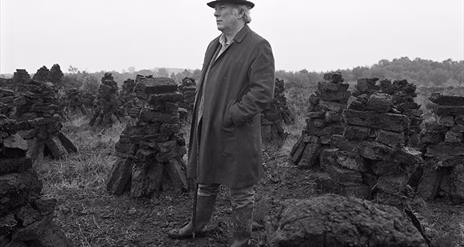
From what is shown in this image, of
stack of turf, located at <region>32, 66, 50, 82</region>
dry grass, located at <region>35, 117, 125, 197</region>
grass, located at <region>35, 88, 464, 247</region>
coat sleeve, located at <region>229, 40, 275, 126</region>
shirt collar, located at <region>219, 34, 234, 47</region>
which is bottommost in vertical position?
dry grass, located at <region>35, 117, 125, 197</region>

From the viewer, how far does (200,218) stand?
16.0 ft

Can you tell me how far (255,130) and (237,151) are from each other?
357 millimetres

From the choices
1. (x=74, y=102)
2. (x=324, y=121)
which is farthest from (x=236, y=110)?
(x=74, y=102)

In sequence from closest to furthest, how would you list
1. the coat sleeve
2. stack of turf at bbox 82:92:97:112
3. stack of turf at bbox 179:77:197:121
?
1. the coat sleeve
2. stack of turf at bbox 179:77:197:121
3. stack of turf at bbox 82:92:97:112

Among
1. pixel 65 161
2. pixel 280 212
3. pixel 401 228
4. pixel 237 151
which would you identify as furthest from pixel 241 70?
pixel 65 161

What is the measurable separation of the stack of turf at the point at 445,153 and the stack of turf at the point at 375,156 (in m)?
2.32

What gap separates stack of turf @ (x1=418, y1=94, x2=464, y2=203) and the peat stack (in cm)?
499

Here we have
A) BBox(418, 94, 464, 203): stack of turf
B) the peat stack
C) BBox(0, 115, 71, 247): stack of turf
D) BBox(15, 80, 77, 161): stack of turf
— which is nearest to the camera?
the peat stack

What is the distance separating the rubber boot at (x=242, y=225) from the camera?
14.6ft

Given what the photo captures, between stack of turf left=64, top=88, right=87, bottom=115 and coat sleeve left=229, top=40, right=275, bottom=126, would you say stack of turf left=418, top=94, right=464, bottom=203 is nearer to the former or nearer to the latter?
coat sleeve left=229, top=40, right=275, bottom=126

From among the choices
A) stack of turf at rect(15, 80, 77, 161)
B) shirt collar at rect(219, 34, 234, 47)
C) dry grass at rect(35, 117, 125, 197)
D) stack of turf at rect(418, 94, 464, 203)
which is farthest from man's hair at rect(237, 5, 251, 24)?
stack of turf at rect(15, 80, 77, 161)

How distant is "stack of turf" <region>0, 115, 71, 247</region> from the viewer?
3832 millimetres

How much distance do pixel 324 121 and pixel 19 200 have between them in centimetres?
769

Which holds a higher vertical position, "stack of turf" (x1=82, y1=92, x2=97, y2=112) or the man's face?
the man's face
